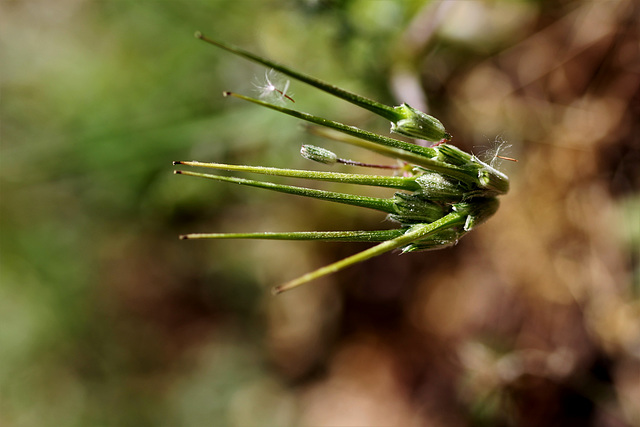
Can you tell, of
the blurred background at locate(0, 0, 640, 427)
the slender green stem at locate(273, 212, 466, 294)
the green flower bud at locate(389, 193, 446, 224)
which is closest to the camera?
the slender green stem at locate(273, 212, 466, 294)

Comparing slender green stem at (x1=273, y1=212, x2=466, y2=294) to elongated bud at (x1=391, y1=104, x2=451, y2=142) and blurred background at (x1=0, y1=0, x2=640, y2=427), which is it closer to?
elongated bud at (x1=391, y1=104, x2=451, y2=142)

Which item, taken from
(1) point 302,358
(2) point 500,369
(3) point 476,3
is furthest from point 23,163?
(2) point 500,369

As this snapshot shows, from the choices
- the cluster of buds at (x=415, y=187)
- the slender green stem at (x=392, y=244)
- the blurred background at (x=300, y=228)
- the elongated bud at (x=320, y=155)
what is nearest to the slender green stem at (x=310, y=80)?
the cluster of buds at (x=415, y=187)

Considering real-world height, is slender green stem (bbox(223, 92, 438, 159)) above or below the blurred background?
above

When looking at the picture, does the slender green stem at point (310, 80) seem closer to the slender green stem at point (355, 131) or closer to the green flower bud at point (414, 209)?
the slender green stem at point (355, 131)

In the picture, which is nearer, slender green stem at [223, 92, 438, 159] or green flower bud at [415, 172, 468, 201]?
slender green stem at [223, 92, 438, 159]

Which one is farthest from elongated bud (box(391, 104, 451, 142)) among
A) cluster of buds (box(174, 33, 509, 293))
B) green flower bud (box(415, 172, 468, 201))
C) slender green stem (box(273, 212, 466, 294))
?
slender green stem (box(273, 212, 466, 294))
